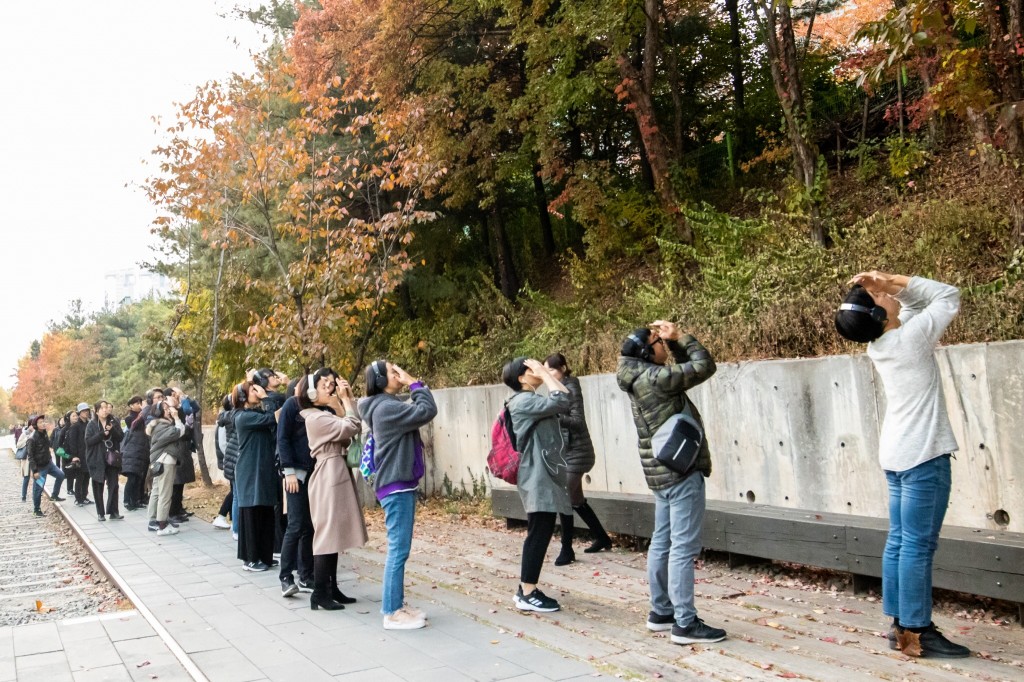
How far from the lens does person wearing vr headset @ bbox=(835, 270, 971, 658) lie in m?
5.04

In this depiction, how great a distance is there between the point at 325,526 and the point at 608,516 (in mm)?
3163

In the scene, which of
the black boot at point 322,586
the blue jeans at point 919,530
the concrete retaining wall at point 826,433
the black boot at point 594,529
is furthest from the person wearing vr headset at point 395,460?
the concrete retaining wall at point 826,433

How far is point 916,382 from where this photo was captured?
200 inches

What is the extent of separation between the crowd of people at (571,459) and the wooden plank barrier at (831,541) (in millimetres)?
634

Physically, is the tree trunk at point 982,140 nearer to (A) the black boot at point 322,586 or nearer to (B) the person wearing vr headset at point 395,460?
(B) the person wearing vr headset at point 395,460

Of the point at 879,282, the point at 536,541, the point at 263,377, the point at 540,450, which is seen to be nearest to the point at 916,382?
the point at 879,282

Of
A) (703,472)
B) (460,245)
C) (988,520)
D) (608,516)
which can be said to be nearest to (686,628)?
(703,472)

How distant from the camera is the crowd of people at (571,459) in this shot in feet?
16.7

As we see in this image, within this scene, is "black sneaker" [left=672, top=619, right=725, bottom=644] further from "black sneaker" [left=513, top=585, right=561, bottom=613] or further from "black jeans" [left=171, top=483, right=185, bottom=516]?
"black jeans" [left=171, top=483, right=185, bottom=516]

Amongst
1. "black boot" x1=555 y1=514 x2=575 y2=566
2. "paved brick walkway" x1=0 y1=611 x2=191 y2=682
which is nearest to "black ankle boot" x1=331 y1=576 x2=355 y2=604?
"paved brick walkway" x1=0 y1=611 x2=191 y2=682

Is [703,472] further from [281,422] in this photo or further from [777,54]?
[777,54]

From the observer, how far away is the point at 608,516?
30.1 feet

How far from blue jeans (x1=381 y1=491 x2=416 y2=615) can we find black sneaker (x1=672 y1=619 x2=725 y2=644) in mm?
2007

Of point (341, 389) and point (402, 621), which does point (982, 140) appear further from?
point (402, 621)
